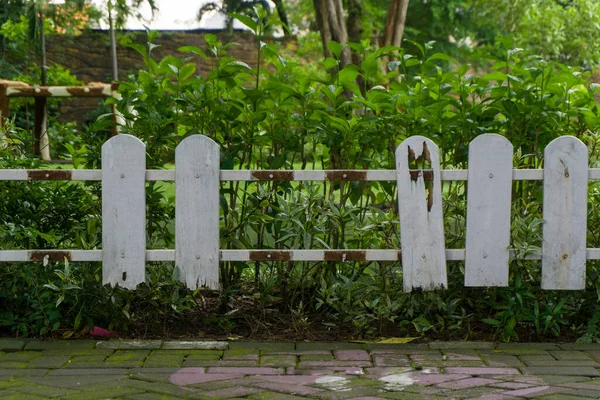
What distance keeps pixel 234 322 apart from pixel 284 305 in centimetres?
34

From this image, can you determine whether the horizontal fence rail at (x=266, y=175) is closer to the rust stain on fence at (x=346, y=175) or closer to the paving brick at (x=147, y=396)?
the rust stain on fence at (x=346, y=175)

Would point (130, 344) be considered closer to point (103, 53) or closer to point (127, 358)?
point (127, 358)

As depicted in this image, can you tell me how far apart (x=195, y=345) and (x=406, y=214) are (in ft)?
4.38

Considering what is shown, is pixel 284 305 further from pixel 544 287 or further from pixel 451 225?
pixel 544 287

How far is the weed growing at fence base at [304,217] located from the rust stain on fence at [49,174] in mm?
314

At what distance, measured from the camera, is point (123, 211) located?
4.57m

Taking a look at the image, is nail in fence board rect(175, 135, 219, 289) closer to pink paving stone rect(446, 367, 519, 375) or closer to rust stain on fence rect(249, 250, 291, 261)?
rust stain on fence rect(249, 250, 291, 261)

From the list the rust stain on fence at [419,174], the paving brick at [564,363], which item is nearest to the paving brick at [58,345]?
the rust stain on fence at [419,174]

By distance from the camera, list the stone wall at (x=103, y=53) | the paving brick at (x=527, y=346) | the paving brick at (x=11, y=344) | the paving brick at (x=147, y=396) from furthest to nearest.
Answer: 1. the stone wall at (x=103, y=53)
2. the paving brick at (x=527, y=346)
3. the paving brick at (x=11, y=344)
4. the paving brick at (x=147, y=396)

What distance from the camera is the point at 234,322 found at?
500cm

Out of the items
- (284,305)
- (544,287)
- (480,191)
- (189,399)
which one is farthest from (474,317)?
(189,399)

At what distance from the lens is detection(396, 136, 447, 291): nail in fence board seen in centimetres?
465

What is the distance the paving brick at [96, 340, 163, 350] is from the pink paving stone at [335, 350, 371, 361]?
0.95 meters

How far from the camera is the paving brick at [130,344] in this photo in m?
4.48
